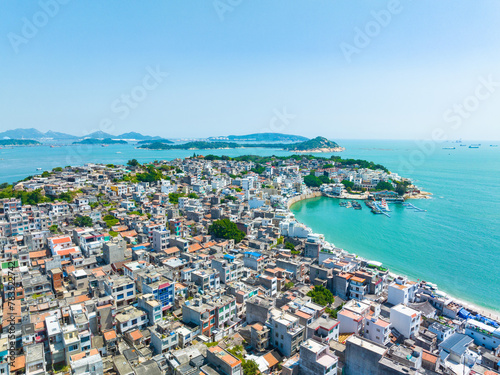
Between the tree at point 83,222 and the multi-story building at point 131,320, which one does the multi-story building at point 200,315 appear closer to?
the multi-story building at point 131,320

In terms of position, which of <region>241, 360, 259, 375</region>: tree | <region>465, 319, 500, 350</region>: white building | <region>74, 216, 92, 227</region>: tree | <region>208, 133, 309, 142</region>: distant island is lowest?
<region>465, 319, 500, 350</region>: white building

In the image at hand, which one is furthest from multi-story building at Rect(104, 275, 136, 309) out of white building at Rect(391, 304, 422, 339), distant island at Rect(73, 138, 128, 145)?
distant island at Rect(73, 138, 128, 145)

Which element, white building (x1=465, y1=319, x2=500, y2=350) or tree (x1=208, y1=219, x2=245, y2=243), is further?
tree (x1=208, y1=219, x2=245, y2=243)

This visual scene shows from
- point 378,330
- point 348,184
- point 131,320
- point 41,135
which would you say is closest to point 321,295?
point 378,330

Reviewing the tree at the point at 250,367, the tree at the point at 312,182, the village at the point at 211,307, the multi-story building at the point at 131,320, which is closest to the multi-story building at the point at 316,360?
the village at the point at 211,307

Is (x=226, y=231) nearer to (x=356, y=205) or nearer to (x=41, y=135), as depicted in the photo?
(x=356, y=205)

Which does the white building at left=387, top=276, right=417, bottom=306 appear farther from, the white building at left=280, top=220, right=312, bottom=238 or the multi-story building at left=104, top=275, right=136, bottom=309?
the multi-story building at left=104, top=275, right=136, bottom=309
